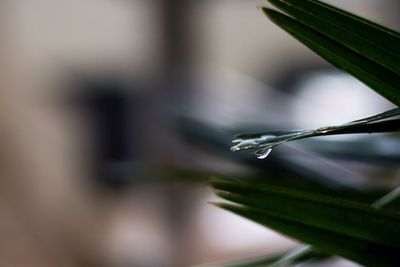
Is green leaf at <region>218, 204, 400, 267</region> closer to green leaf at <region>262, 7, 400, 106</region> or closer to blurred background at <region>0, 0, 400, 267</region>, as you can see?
green leaf at <region>262, 7, 400, 106</region>

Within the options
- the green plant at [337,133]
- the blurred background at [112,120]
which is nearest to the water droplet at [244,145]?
the green plant at [337,133]

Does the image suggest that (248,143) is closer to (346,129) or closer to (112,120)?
(346,129)

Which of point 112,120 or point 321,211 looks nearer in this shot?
Result: point 321,211

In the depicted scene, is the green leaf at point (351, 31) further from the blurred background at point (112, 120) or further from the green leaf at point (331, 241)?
the blurred background at point (112, 120)

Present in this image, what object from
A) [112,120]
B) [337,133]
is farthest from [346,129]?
[112,120]

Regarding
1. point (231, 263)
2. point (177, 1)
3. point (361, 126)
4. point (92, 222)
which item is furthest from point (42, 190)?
point (361, 126)

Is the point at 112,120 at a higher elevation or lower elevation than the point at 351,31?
higher

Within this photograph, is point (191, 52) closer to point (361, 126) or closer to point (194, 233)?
point (194, 233)
